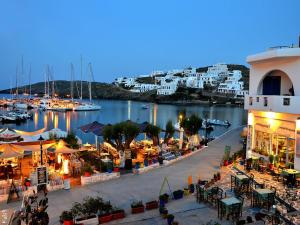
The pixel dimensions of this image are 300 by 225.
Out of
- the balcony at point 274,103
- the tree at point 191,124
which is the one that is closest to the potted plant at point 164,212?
the balcony at point 274,103

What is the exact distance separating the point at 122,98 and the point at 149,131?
172 metres

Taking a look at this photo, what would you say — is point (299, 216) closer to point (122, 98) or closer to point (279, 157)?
point (279, 157)

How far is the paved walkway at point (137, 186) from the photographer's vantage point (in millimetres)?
14328

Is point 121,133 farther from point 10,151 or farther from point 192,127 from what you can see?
point 192,127

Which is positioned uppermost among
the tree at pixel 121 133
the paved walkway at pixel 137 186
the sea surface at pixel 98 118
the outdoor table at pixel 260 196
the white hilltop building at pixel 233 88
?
the white hilltop building at pixel 233 88

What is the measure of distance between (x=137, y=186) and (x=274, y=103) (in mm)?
9166

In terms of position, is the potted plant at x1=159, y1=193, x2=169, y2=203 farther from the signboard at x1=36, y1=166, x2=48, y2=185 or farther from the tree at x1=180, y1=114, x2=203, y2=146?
the tree at x1=180, y1=114, x2=203, y2=146

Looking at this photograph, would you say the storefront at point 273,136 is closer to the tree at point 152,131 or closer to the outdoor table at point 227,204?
the outdoor table at point 227,204

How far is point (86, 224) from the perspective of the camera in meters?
11.7

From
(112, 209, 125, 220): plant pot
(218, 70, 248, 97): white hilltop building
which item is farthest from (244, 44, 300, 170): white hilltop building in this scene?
(218, 70, 248, 97): white hilltop building

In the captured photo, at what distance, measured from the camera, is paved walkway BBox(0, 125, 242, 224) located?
14.3 metres

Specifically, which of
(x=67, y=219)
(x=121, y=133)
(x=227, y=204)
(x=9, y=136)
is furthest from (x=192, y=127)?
(x=67, y=219)

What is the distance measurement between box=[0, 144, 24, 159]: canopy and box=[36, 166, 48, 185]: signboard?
2.66 metres

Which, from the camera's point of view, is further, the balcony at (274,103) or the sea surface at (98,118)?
the sea surface at (98,118)
